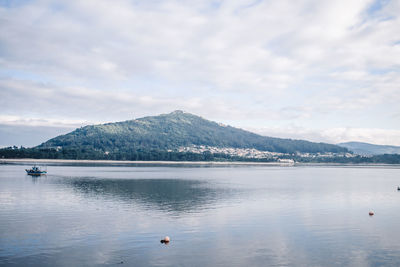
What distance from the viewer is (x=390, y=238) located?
2409 centimetres

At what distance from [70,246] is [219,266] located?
8.75 m

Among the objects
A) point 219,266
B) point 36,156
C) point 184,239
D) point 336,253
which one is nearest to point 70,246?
point 184,239

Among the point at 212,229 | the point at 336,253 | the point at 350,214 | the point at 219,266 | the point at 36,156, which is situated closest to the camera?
the point at 219,266

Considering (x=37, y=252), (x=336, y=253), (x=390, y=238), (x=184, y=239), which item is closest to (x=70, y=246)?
(x=37, y=252)

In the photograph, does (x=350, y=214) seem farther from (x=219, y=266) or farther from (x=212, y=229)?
(x=219, y=266)

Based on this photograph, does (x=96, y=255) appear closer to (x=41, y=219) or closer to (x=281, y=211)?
(x=41, y=219)

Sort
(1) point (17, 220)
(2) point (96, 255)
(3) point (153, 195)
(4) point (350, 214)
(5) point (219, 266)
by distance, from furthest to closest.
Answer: (3) point (153, 195) < (4) point (350, 214) < (1) point (17, 220) < (2) point (96, 255) < (5) point (219, 266)

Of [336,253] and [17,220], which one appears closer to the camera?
[336,253]

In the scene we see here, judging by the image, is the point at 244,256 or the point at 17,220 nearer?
the point at 244,256

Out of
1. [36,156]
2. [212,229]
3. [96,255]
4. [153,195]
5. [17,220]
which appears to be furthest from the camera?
[36,156]

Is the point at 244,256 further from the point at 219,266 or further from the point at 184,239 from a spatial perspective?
the point at 184,239

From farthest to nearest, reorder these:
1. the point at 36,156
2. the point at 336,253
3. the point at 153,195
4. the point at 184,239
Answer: the point at 36,156 → the point at 153,195 → the point at 184,239 → the point at 336,253

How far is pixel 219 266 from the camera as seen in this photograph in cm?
1781

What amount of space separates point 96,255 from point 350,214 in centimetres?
2436
